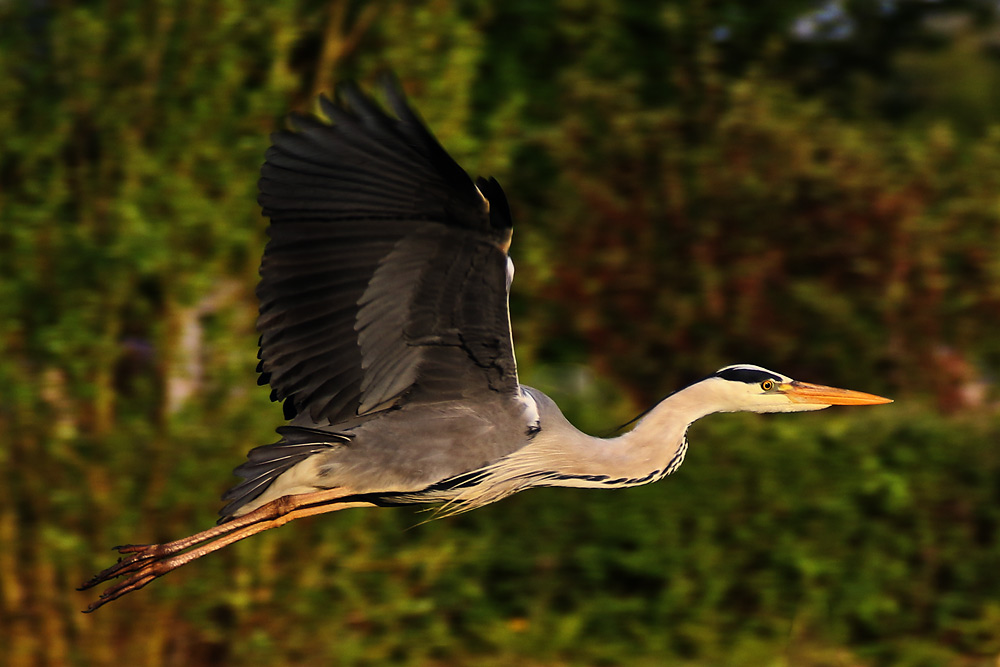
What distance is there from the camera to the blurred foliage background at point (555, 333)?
5.62 meters

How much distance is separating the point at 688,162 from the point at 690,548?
261 cm

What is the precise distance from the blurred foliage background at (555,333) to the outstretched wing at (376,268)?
1.39m

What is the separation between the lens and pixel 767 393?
4746 mm

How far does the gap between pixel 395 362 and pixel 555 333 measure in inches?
148

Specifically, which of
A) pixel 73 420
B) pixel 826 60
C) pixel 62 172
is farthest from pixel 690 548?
pixel 826 60

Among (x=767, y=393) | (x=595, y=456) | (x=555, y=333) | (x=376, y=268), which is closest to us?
(x=376, y=268)

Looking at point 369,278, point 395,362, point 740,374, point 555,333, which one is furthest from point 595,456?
point 555,333

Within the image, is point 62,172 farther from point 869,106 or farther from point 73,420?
point 869,106

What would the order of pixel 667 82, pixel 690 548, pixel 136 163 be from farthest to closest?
pixel 667 82 < pixel 690 548 < pixel 136 163

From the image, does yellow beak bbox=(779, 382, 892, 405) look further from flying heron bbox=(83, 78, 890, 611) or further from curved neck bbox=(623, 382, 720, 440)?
curved neck bbox=(623, 382, 720, 440)

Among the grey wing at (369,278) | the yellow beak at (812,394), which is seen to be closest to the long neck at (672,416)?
the yellow beak at (812,394)

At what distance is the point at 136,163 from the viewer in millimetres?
5617

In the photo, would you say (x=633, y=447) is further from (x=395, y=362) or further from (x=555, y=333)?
(x=555, y=333)

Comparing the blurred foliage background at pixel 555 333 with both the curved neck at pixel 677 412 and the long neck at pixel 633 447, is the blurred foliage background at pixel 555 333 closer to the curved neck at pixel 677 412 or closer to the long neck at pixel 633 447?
the long neck at pixel 633 447
